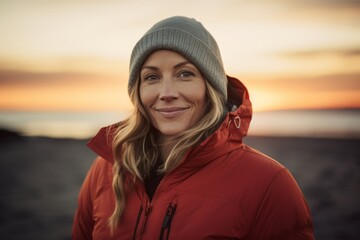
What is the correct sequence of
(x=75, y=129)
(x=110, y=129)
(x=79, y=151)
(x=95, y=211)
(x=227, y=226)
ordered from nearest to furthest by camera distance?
(x=227, y=226)
(x=95, y=211)
(x=110, y=129)
(x=79, y=151)
(x=75, y=129)

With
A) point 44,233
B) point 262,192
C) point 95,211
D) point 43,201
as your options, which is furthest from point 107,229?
point 43,201

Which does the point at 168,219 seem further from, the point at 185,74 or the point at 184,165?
the point at 185,74

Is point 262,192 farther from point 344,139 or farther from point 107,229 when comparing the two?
point 344,139

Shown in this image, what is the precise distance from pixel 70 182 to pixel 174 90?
900cm

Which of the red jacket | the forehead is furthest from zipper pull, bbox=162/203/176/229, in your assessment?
the forehead

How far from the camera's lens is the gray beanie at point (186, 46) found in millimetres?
2837

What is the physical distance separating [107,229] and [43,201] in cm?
727

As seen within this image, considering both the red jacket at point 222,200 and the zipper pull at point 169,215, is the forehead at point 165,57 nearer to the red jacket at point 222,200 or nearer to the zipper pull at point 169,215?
the red jacket at point 222,200

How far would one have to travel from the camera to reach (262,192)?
8.14ft

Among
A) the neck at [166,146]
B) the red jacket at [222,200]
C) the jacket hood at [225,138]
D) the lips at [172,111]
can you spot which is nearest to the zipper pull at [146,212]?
the red jacket at [222,200]

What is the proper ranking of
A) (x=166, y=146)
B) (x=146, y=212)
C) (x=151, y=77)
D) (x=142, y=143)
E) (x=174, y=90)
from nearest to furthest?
(x=146, y=212), (x=174, y=90), (x=151, y=77), (x=166, y=146), (x=142, y=143)

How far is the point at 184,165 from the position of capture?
2668 millimetres

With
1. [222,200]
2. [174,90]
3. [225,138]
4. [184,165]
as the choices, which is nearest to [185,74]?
[174,90]

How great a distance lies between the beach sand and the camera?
777 cm
